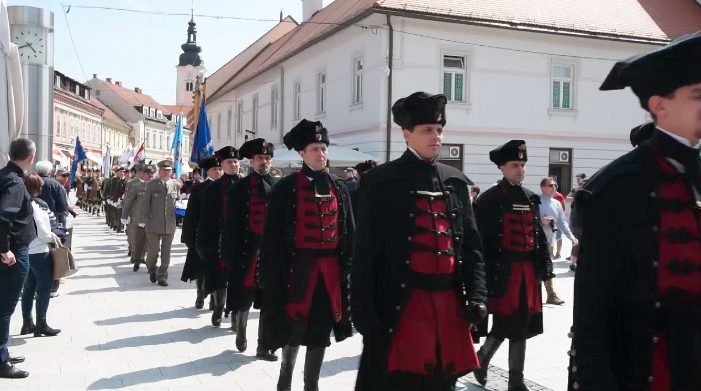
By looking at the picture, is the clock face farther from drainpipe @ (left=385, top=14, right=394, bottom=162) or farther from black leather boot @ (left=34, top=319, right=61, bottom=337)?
drainpipe @ (left=385, top=14, right=394, bottom=162)

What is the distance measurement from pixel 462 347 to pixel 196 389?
2.93 m

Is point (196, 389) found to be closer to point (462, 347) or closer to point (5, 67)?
point (462, 347)

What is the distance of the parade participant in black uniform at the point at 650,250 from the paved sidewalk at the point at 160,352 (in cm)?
352

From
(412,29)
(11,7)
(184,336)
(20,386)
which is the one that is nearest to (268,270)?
(20,386)

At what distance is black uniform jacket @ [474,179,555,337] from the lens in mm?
5629

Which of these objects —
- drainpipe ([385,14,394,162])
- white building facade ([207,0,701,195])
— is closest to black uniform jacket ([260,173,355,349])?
drainpipe ([385,14,394,162])

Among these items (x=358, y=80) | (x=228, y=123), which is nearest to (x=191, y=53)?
(x=228, y=123)

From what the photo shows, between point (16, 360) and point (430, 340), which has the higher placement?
point (430, 340)

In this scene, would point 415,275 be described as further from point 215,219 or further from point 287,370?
point 215,219

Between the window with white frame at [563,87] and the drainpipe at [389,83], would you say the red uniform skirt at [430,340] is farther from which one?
the window with white frame at [563,87]

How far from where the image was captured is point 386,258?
12.2 ft

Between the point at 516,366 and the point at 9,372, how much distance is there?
4407mm

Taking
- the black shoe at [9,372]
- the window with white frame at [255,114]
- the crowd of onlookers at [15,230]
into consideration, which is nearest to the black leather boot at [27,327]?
the crowd of onlookers at [15,230]

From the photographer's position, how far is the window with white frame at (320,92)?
27.1 meters
